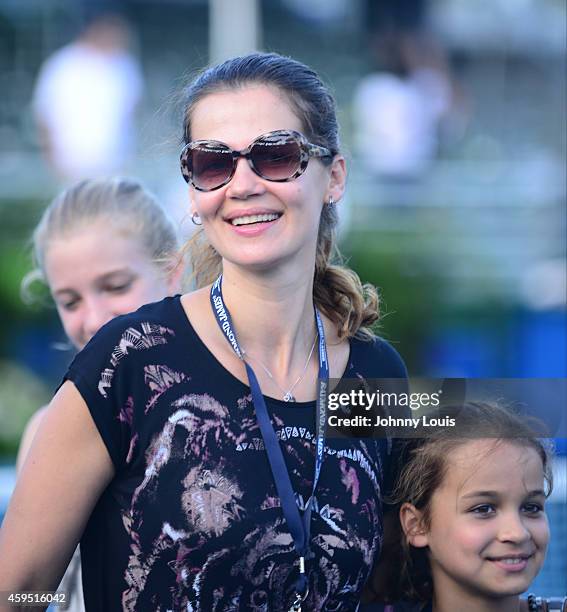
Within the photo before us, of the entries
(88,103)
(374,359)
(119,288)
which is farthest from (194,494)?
(88,103)

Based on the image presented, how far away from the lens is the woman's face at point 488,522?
8.00ft

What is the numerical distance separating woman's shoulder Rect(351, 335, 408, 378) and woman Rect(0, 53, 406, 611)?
0.10 feet

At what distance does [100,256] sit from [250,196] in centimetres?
95

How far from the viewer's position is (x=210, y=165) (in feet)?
8.16

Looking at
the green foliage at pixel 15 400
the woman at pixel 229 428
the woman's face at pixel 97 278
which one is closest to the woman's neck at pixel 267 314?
the woman at pixel 229 428

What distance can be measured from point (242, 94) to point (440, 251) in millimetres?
5700

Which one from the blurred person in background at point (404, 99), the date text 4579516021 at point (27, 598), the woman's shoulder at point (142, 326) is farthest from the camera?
the blurred person in background at point (404, 99)

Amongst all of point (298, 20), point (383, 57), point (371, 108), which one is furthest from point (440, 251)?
point (298, 20)

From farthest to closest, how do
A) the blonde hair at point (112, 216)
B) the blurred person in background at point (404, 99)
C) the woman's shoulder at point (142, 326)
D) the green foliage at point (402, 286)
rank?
1. the blurred person in background at point (404, 99)
2. the green foliage at point (402, 286)
3. the blonde hair at point (112, 216)
4. the woman's shoulder at point (142, 326)

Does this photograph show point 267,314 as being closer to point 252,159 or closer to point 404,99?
point 252,159

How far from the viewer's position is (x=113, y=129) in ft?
28.8

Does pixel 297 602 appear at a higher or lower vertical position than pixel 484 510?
lower

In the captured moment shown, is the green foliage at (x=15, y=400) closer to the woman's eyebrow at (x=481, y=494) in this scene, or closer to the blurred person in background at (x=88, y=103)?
the blurred person in background at (x=88, y=103)

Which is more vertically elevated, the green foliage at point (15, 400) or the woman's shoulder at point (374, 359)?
the green foliage at point (15, 400)
